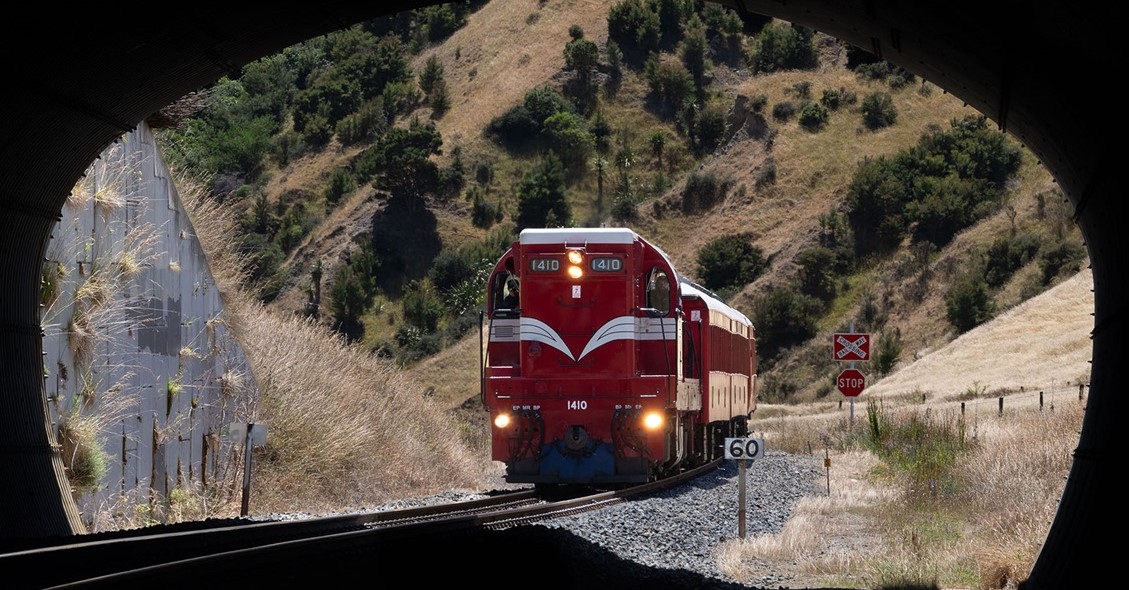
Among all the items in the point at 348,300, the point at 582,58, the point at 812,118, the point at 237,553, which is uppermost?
the point at 582,58

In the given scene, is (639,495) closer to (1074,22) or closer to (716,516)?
→ (716,516)

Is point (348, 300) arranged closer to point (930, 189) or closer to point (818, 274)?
point (818, 274)

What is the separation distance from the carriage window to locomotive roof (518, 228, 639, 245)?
67cm

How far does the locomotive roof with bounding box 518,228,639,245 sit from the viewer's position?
66.1 ft

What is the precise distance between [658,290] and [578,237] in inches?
59.5

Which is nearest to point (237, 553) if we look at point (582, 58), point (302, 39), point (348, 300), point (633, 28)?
point (302, 39)

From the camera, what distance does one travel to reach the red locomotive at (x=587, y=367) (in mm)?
19984

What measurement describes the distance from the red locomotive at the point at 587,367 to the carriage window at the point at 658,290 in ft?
0.15

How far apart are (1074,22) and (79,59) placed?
789 cm

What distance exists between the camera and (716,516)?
18.6m

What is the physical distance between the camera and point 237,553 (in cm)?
1121

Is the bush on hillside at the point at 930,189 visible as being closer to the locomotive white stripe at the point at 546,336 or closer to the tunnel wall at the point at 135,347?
the locomotive white stripe at the point at 546,336

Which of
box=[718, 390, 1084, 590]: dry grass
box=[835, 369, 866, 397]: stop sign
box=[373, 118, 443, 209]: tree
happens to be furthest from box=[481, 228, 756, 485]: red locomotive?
box=[373, 118, 443, 209]: tree

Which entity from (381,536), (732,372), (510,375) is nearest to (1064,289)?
(732,372)
